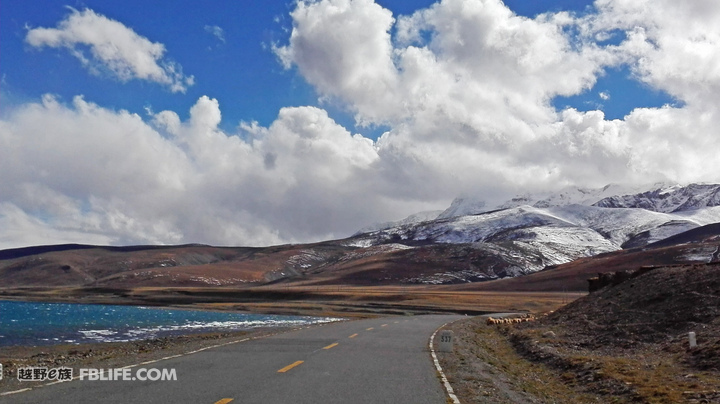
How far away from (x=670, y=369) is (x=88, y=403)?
19946mm

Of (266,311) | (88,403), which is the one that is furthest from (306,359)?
(266,311)

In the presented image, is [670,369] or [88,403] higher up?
[88,403]

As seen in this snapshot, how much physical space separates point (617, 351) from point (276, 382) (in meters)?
19.2

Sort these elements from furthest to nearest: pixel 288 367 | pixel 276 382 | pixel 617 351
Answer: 1. pixel 617 351
2. pixel 288 367
3. pixel 276 382

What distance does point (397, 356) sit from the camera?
25.3 m

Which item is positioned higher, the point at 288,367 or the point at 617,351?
the point at 288,367

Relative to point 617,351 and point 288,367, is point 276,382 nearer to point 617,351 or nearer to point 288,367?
point 288,367

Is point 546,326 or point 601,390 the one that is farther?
point 546,326

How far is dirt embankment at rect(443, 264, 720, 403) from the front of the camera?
18.8 m

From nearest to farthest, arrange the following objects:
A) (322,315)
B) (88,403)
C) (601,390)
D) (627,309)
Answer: (88,403) < (601,390) < (627,309) < (322,315)

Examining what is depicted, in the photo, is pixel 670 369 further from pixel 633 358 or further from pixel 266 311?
pixel 266 311

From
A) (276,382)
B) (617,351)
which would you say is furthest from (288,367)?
(617,351)

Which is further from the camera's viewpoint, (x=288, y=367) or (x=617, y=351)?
(x=617, y=351)

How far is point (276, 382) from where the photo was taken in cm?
1664
